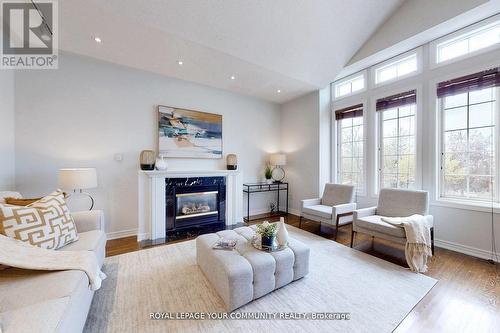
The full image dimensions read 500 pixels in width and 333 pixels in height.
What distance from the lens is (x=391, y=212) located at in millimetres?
3070

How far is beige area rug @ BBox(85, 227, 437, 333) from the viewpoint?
1544 millimetres

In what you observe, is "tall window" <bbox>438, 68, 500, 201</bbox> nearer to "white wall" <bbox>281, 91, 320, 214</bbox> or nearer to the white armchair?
the white armchair

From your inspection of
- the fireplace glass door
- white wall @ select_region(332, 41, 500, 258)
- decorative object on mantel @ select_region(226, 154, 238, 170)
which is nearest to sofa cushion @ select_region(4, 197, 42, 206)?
the fireplace glass door

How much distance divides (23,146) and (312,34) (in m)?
4.52

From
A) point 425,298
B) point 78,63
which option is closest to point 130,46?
point 78,63

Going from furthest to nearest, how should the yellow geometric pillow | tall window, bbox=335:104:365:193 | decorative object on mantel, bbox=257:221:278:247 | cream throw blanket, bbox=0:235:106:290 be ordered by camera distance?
tall window, bbox=335:104:365:193, decorative object on mantel, bbox=257:221:278:247, the yellow geometric pillow, cream throw blanket, bbox=0:235:106:290

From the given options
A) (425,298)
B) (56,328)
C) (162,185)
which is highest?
(162,185)

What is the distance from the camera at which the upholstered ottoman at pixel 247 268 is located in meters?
1.66

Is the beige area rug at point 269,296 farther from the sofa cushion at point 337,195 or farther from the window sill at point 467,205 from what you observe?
the window sill at point 467,205

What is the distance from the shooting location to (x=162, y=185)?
3.35 metres

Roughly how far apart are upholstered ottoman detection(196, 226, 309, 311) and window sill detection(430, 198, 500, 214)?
2.46 m

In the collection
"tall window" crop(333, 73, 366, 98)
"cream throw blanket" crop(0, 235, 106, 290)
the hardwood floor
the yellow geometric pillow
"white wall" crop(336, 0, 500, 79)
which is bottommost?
the hardwood floor

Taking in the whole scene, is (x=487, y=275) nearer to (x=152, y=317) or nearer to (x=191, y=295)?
(x=191, y=295)

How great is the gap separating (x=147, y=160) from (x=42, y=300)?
8.38 ft
